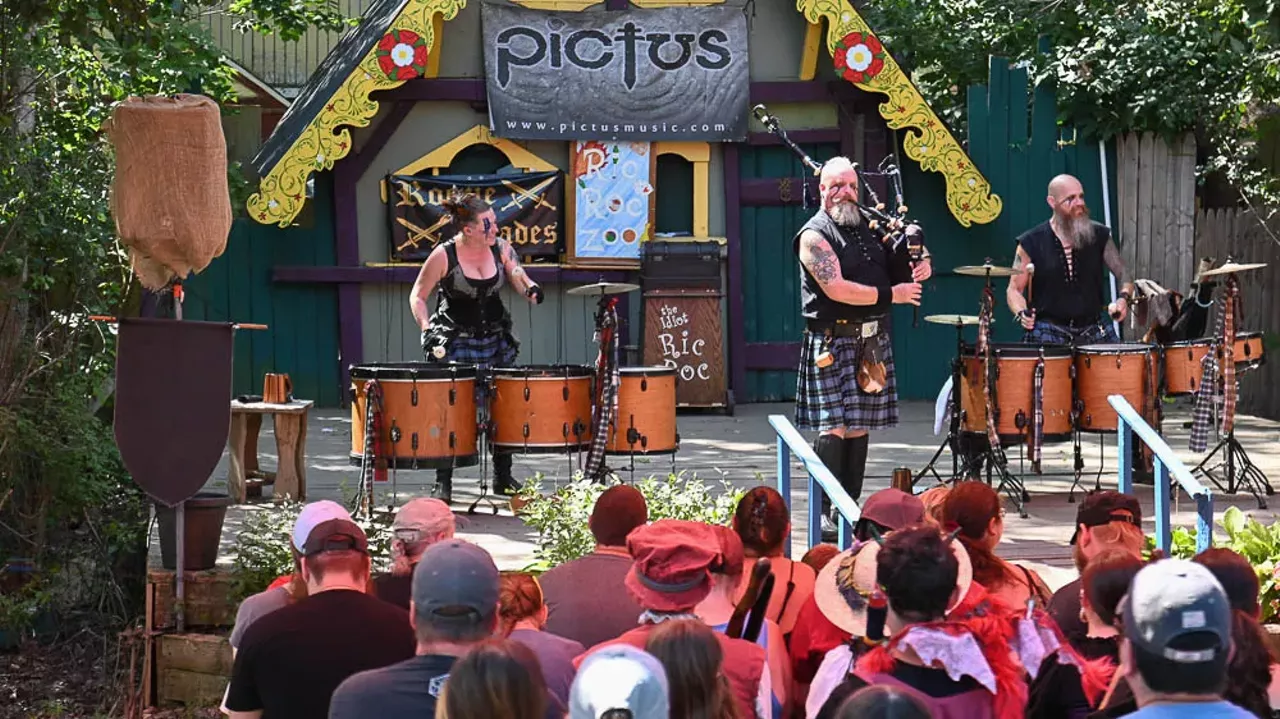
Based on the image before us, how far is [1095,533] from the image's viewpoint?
5309 mm

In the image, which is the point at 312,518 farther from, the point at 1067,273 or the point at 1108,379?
the point at 1067,273

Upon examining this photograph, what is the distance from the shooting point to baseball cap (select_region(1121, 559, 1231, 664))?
11.5 feet

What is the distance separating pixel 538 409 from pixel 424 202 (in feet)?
17.8

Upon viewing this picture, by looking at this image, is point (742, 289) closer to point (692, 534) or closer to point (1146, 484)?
point (1146, 484)

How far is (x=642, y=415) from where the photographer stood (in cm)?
1054

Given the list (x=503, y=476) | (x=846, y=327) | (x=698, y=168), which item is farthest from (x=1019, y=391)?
(x=698, y=168)

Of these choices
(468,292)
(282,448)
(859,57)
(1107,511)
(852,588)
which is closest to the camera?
(852,588)

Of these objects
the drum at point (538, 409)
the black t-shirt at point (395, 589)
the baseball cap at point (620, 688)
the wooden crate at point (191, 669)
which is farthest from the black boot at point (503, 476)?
the baseball cap at point (620, 688)

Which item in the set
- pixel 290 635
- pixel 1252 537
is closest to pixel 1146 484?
pixel 1252 537

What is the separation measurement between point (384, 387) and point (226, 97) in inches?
272

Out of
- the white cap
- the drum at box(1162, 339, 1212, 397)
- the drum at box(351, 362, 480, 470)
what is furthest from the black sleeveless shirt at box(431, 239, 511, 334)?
the white cap

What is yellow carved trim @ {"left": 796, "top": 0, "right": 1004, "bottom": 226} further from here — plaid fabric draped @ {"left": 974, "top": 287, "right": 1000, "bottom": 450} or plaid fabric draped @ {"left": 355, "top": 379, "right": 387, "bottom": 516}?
plaid fabric draped @ {"left": 355, "top": 379, "right": 387, "bottom": 516}

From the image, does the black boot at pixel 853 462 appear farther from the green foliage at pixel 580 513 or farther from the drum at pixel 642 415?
the green foliage at pixel 580 513

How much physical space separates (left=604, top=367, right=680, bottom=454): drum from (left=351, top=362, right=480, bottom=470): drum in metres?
0.84
